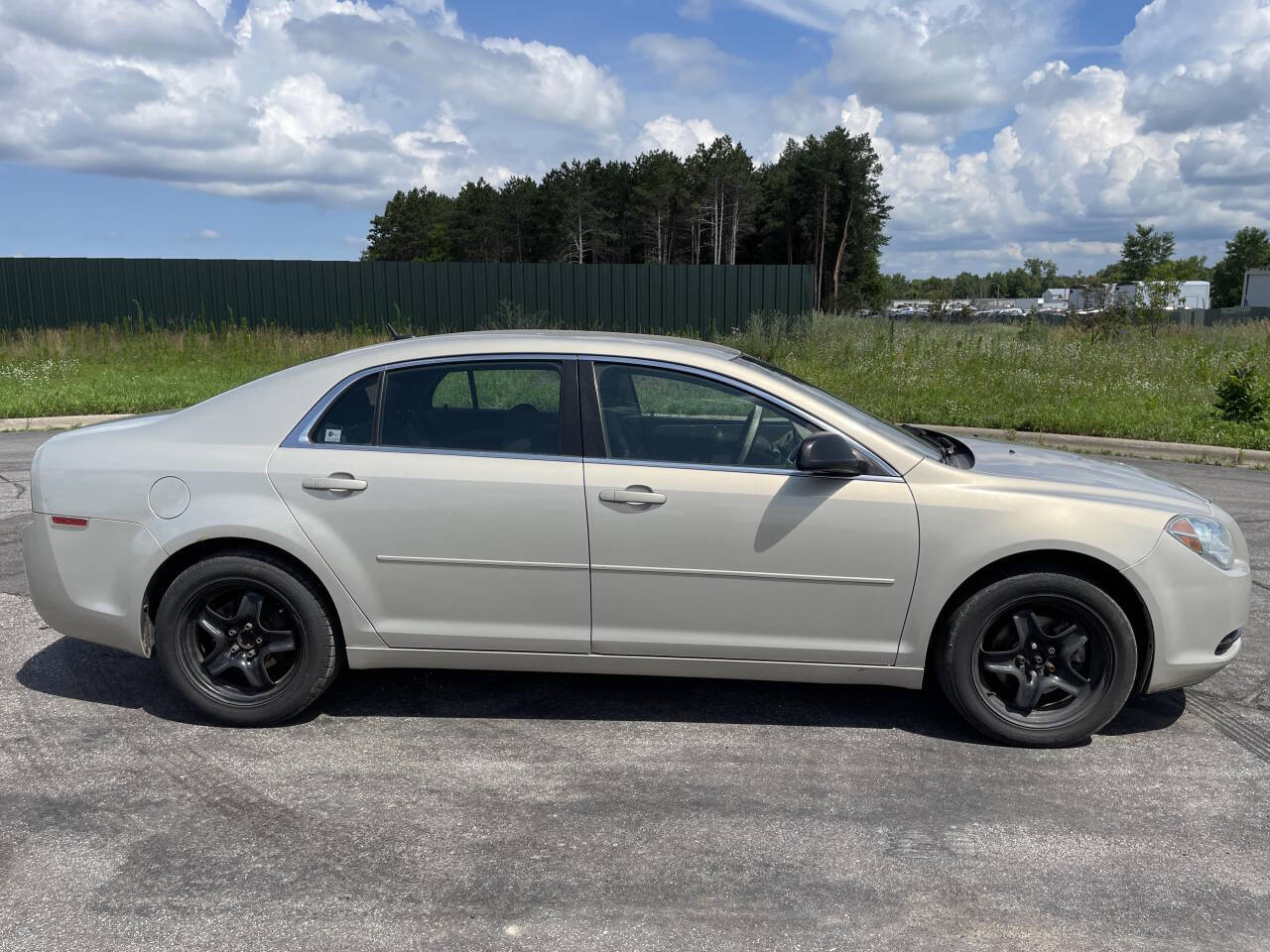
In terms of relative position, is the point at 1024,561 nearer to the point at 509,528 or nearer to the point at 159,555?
the point at 509,528

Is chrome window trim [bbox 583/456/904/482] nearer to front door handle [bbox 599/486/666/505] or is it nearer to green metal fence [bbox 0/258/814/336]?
front door handle [bbox 599/486/666/505]

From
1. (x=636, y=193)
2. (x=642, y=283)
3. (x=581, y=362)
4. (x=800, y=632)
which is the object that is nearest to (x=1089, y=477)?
(x=800, y=632)

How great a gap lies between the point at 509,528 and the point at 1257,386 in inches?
492

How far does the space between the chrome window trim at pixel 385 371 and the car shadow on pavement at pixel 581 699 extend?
3.86 feet

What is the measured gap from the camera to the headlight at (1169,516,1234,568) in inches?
160

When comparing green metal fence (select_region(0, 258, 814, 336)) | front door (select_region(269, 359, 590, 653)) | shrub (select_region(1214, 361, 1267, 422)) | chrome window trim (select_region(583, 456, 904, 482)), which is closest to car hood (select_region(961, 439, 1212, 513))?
chrome window trim (select_region(583, 456, 904, 482))

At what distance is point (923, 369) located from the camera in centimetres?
1684

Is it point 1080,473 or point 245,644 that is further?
point 1080,473

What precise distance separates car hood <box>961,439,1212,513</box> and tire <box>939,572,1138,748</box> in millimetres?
474

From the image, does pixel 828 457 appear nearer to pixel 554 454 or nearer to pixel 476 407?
pixel 554 454

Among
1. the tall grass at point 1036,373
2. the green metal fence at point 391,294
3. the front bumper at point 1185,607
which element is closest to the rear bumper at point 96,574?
the front bumper at point 1185,607

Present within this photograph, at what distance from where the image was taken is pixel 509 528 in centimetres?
407

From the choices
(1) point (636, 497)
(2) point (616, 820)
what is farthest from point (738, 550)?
(2) point (616, 820)

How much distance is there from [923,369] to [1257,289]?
5046cm
